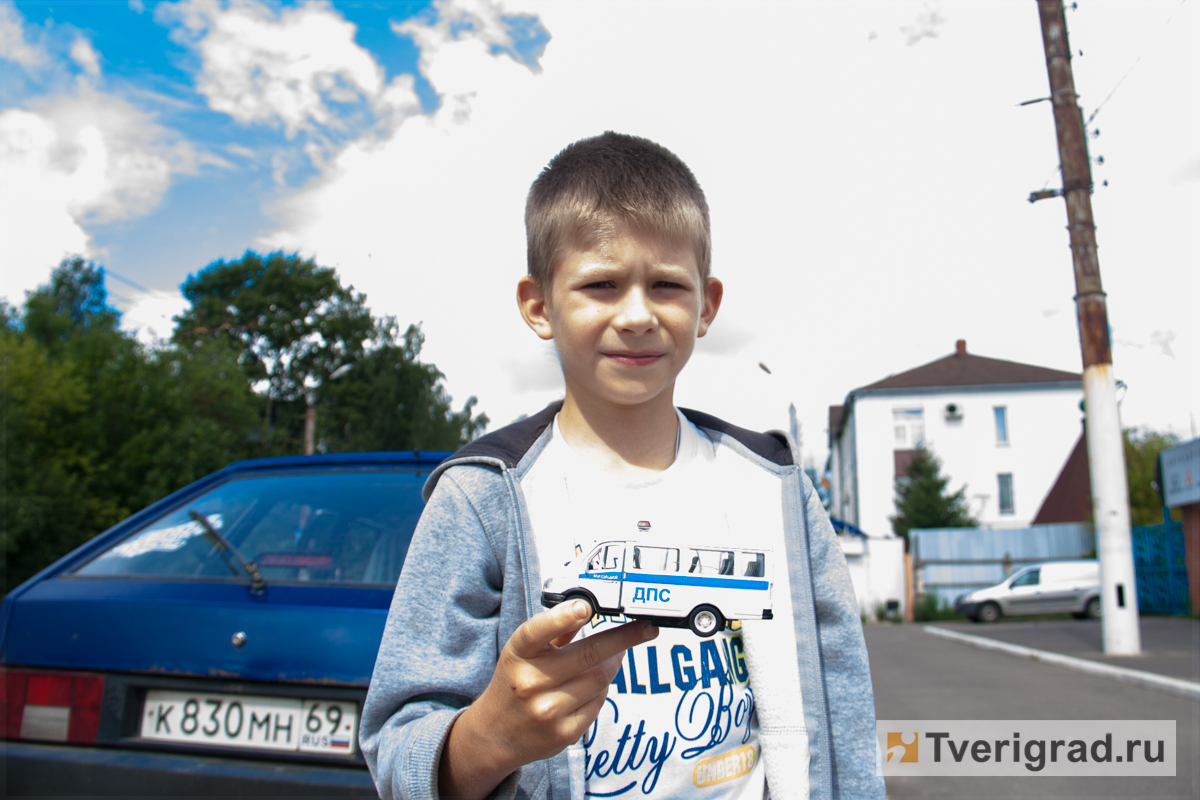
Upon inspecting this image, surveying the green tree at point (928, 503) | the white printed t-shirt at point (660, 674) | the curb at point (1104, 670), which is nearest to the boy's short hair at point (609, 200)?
the white printed t-shirt at point (660, 674)

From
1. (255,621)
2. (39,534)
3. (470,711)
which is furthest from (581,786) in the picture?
(39,534)

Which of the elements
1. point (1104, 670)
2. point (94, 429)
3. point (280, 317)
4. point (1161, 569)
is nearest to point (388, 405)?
point (280, 317)

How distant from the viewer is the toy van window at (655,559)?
990 mm

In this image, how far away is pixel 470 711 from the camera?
102cm

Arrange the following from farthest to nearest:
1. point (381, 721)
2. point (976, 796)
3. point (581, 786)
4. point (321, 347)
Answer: point (321, 347) < point (976, 796) < point (581, 786) < point (381, 721)

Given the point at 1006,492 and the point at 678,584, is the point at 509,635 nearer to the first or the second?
the point at 678,584

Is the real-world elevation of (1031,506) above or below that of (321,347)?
below

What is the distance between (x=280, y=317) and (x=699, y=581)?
1802 inches

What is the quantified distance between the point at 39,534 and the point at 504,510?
23.9 m

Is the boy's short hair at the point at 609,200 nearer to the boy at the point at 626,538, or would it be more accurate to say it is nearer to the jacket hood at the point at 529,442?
the boy at the point at 626,538

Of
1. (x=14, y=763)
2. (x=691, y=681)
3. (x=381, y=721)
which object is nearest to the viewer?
(x=381, y=721)

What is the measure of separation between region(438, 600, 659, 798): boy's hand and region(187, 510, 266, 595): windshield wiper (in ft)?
5.96

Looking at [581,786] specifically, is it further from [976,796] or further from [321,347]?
[321,347]

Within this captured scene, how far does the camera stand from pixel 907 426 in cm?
4191
